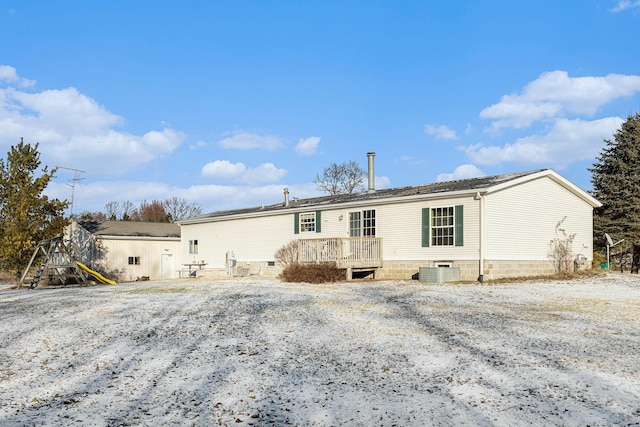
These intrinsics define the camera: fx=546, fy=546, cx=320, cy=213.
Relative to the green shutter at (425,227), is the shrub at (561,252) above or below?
below

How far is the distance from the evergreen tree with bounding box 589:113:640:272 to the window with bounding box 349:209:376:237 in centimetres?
1743

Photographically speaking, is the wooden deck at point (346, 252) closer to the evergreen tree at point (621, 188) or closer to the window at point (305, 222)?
the window at point (305, 222)

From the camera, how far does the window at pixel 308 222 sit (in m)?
23.8

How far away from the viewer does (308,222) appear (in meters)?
24.0

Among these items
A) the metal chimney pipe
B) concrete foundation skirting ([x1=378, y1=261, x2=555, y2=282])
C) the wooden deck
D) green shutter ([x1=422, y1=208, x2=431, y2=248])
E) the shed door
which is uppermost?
the metal chimney pipe

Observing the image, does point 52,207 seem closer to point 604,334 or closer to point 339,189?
point 604,334

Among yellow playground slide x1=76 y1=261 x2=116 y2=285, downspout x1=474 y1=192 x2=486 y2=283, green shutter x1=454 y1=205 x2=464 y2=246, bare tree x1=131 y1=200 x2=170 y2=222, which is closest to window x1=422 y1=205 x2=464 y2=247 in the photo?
green shutter x1=454 y1=205 x2=464 y2=246

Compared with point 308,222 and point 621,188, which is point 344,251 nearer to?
point 308,222

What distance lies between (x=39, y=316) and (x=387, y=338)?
23.1 feet

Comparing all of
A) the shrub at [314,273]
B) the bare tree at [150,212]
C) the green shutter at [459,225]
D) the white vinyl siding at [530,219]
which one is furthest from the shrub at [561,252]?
the bare tree at [150,212]

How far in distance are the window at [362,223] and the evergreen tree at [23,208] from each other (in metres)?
14.5

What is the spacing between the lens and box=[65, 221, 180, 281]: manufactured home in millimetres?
31422

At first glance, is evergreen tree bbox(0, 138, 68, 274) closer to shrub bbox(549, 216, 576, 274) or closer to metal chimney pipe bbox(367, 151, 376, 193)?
metal chimney pipe bbox(367, 151, 376, 193)

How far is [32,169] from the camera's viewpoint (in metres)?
25.7
